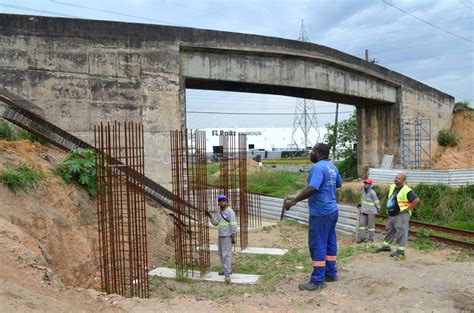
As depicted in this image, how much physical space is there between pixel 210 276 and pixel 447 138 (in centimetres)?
2071

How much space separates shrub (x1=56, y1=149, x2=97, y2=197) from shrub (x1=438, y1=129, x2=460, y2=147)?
69.6ft

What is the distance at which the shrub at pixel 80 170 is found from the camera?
8.56 m

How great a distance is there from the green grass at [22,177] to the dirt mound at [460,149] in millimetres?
20963

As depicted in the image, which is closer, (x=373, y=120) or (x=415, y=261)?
(x=415, y=261)

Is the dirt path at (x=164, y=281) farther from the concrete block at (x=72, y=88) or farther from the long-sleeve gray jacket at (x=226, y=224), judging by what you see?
the concrete block at (x=72, y=88)

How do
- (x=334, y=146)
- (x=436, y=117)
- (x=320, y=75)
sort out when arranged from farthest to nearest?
(x=334, y=146) < (x=436, y=117) < (x=320, y=75)

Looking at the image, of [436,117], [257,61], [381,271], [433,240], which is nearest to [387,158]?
[436,117]

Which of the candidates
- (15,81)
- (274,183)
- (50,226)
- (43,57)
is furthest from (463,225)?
(15,81)

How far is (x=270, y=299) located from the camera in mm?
6207

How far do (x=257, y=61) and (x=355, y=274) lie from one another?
10.5 metres

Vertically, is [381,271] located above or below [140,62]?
below

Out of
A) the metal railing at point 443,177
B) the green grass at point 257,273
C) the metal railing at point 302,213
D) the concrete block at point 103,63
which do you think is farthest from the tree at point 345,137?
the green grass at point 257,273

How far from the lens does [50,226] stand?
7.15 metres

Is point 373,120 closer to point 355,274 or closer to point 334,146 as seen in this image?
point 334,146
